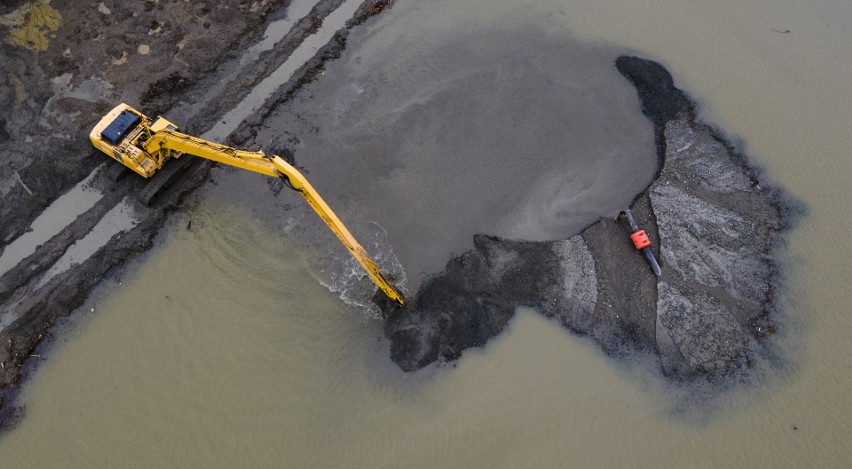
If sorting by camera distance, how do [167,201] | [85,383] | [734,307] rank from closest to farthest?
[85,383] < [734,307] < [167,201]

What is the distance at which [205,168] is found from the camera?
17719mm

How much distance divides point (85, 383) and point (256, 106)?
10.4 meters

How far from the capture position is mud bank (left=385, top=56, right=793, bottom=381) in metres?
15.0

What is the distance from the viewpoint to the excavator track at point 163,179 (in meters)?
16.8

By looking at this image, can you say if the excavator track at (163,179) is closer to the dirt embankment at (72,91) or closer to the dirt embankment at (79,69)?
the dirt embankment at (72,91)

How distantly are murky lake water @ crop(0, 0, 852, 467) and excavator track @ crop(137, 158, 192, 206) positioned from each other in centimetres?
132

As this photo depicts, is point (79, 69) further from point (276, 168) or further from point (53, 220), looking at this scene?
point (276, 168)

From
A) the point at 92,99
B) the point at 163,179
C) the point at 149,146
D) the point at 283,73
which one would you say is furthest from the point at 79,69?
the point at 283,73

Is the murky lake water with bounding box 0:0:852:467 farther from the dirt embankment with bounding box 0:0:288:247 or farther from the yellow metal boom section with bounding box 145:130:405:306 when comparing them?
the dirt embankment with bounding box 0:0:288:247

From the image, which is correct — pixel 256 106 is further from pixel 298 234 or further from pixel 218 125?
pixel 298 234

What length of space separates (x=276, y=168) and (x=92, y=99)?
1027 cm

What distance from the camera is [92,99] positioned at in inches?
730

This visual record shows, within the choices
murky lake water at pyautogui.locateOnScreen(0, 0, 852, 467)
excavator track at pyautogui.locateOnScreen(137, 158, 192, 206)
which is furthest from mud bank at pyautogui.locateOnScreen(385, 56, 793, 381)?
excavator track at pyautogui.locateOnScreen(137, 158, 192, 206)

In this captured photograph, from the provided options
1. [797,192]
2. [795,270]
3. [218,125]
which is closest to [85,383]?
[218,125]
